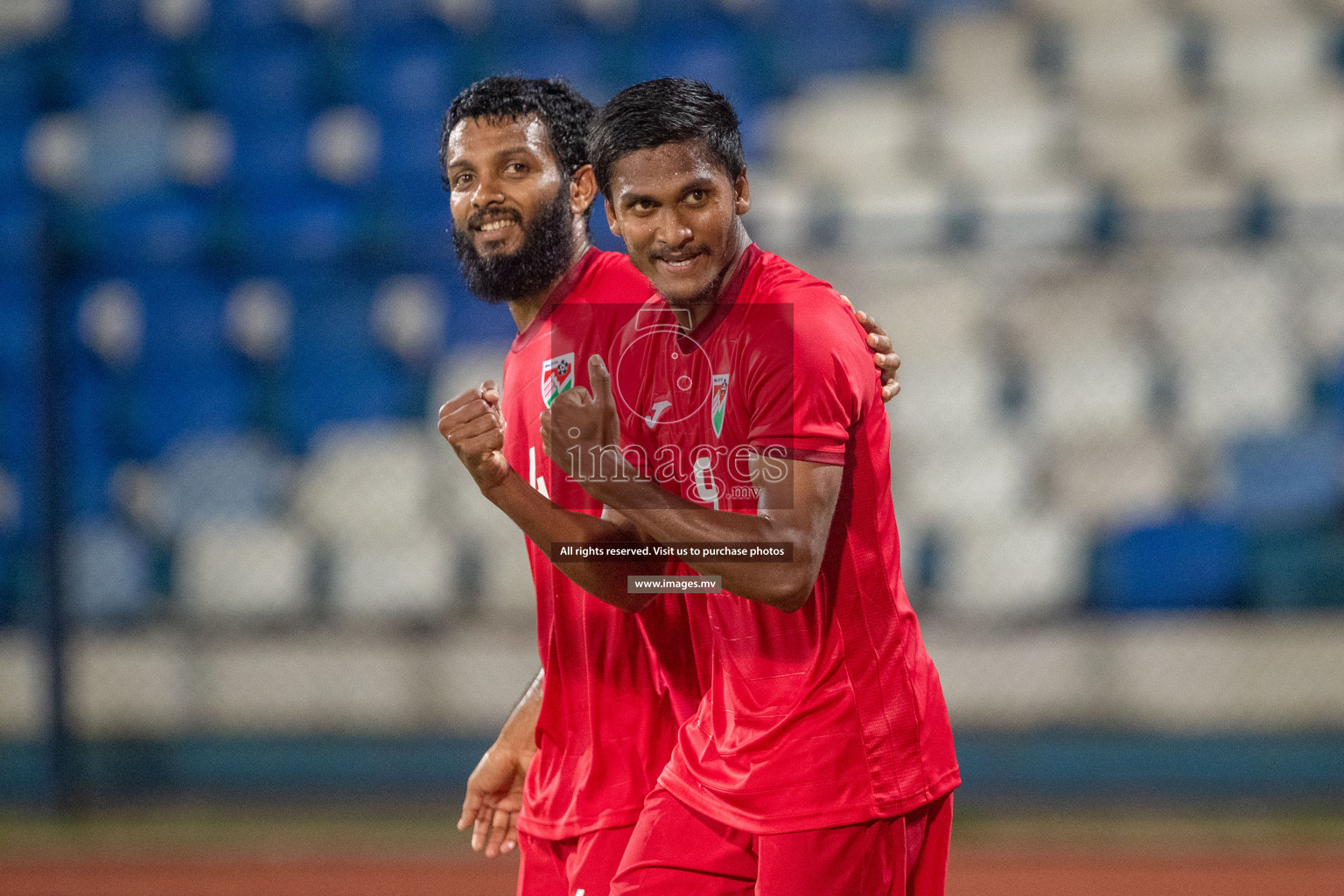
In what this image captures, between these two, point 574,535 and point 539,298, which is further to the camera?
point 539,298

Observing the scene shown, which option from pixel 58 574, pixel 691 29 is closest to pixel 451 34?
pixel 691 29

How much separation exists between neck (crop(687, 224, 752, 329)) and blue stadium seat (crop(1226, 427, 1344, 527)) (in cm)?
417

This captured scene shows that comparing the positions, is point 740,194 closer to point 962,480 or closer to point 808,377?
point 808,377

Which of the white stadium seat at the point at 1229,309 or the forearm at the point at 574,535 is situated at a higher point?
the white stadium seat at the point at 1229,309

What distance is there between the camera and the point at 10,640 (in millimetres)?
5500

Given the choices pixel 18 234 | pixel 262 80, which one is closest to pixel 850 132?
pixel 262 80

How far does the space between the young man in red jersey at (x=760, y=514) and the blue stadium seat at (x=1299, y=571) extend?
152 inches

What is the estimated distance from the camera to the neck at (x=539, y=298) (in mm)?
2504

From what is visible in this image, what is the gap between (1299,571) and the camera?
532 cm

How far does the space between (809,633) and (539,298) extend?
3.00ft

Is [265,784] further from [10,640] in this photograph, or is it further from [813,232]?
[813,232]

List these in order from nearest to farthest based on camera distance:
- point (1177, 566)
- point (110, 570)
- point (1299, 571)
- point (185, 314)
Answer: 1. point (1299, 571)
2. point (1177, 566)
3. point (110, 570)
4. point (185, 314)

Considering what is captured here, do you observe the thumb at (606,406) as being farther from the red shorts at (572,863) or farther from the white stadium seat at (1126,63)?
the white stadium seat at (1126,63)

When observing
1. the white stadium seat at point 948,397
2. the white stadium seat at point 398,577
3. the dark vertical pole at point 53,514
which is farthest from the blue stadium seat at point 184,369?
the white stadium seat at point 948,397
